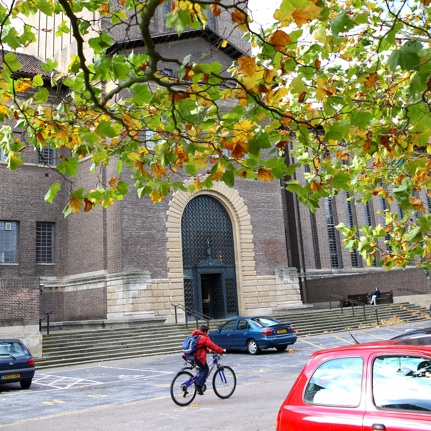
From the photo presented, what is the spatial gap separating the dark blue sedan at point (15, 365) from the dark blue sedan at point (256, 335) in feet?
29.0

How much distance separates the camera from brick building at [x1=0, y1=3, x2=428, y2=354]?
91.8 feet

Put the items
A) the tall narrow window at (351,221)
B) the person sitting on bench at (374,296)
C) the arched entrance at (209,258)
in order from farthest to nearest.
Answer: the tall narrow window at (351,221) → the person sitting on bench at (374,296) → the arched entrance at (209,258)

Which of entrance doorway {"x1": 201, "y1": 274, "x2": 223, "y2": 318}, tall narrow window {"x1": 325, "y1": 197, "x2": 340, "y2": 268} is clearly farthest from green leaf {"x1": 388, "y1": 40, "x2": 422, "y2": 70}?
tall narrow window {"x1": 325, "y1": 197, "x2": 340, "y2": 268}

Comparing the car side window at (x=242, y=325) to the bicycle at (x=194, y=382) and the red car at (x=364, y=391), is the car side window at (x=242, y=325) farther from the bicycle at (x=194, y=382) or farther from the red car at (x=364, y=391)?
the red car at (x=364, y=391)

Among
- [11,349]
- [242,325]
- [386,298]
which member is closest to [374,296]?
[386,298]

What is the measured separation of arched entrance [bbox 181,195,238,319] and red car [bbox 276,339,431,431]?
25700 mm

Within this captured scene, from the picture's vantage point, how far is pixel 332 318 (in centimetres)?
2947

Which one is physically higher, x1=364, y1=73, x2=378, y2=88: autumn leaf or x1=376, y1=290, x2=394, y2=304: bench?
x1=364, y1=73, x2=378, y2=88: autumn leaf

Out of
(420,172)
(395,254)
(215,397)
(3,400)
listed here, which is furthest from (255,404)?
(3,400)

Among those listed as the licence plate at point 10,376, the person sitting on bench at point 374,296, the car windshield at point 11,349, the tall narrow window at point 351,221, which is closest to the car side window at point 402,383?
the licence plate at point 10,376

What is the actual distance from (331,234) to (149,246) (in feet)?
72.2

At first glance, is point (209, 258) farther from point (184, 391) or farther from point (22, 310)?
point (184, 391)

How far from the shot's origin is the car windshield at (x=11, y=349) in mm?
14102

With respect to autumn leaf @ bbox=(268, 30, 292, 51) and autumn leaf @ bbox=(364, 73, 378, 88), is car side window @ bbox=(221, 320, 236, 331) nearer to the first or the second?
autumn leaf @ bbox=(364, 73, 378, 88)
